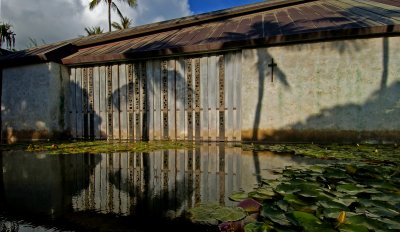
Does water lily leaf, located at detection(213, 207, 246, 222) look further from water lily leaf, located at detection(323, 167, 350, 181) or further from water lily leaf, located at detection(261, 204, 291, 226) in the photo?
water lily leaf, located at detection(323, 167, 350, 181)

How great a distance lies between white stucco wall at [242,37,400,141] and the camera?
6.58m

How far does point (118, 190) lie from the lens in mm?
2654

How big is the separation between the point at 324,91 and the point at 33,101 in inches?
413

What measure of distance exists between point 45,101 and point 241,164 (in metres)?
8.74

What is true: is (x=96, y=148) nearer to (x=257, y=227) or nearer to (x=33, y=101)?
(x=33, y=101)

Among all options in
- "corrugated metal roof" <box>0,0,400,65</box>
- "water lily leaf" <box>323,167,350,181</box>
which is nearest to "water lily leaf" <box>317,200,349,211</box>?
"water lily leaf" <box>323,167,350,181</box>

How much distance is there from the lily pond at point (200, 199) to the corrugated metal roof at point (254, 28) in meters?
4.38

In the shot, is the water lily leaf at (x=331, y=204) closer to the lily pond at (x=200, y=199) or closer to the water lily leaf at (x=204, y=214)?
the lily pond at (x=200, y=199)

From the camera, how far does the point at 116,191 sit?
2.62 m

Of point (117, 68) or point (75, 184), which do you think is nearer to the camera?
point (75, 184)

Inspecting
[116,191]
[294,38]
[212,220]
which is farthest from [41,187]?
[294,38]

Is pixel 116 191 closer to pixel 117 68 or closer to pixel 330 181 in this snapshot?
pixel 330 181

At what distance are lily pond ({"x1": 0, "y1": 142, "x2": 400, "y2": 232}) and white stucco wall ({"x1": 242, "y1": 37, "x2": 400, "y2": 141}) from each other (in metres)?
3.40

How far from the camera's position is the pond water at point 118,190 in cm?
181
